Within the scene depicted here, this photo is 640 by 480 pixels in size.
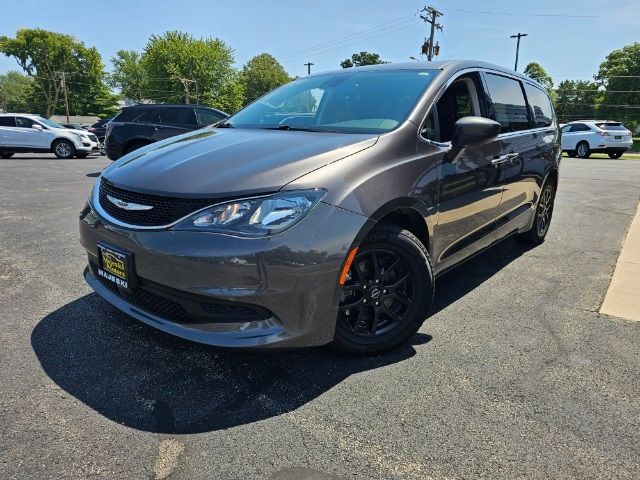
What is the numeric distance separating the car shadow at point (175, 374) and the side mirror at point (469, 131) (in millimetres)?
1246

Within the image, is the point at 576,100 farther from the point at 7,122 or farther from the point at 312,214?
the point at 312,214

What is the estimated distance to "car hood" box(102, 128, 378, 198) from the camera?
2289 mm

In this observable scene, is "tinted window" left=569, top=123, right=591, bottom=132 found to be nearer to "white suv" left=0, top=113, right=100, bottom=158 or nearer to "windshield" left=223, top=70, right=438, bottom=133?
"white suv" left=0, top=113, right=100, bottom=158

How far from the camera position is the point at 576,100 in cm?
7294

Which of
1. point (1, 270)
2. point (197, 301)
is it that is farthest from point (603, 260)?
point (1, 270)

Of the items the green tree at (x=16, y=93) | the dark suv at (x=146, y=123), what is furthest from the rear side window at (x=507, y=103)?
the green tree at (x=16, y=93)

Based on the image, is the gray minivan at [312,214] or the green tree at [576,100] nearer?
the gray minivan at [312,214]

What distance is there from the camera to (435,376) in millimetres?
2555

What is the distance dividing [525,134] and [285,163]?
Result: 9.19ft

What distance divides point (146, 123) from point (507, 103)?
9118 millimetres

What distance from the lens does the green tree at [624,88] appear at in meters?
55.0

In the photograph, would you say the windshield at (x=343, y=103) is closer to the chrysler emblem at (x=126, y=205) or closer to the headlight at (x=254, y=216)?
the headlight at (x=254, y=216)

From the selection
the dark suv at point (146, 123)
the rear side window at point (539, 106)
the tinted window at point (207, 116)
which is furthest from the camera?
the tinted window at point (207, 116)

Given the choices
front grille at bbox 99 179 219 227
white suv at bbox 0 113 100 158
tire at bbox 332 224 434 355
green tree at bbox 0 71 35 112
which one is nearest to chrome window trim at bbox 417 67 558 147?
tire at bbox 332 224 434 355
